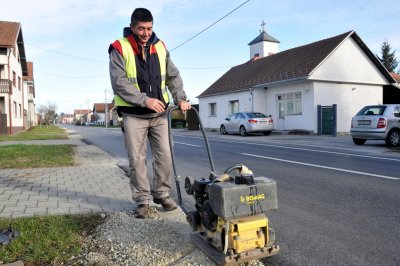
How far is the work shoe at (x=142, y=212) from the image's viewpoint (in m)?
4.09

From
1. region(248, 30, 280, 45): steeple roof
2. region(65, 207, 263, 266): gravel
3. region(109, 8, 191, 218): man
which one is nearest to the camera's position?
region(65, 207, 263, 266): gravel

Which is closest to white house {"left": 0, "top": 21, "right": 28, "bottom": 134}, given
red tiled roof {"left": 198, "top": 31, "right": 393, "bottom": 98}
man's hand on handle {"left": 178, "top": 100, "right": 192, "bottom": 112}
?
red tiled roof {"left": 198, "top": 31, "right": 393, "bottom": 98}

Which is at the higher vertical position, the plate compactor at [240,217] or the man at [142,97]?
the man at [142,97]

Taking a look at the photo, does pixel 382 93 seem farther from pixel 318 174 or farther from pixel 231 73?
pixel 318 174

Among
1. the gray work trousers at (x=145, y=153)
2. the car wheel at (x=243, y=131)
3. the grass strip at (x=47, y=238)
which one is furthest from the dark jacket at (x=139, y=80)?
the car wheel at (x=243, y=131)

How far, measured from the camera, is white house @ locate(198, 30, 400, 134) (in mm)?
23391

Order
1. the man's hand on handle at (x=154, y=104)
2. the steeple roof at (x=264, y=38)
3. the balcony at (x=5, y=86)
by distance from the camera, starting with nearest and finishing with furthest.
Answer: the man's hand on handle at (x=154, y=104) → the balcony at (x=5, y=86) → the steeple roof at (x=264, y=38)

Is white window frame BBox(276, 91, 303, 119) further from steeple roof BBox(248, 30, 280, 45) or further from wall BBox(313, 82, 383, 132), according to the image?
steeple roof BBox(248, 30, 280, 45)

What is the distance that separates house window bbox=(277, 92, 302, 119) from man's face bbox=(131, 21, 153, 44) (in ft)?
70.1

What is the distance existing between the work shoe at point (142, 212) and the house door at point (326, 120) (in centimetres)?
1941

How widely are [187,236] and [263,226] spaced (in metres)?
1.06

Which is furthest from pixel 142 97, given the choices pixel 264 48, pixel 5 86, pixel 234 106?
pixel 264 48

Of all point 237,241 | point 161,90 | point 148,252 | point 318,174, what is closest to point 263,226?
point 237,241

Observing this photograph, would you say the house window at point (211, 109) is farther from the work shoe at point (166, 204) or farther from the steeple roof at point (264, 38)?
the work shoe at point (166, 204)
